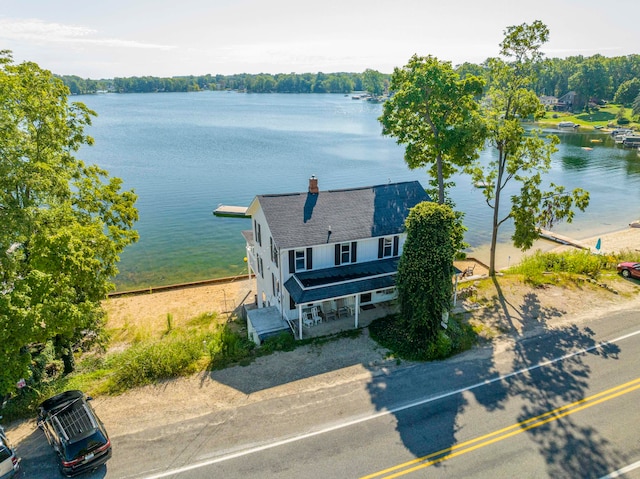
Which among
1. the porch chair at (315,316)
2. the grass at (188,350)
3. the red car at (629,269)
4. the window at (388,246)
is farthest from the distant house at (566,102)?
the porch chair at (315,316)

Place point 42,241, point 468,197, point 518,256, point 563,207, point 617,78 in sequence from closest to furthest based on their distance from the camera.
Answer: point 42,241 → point 563,207 → point 518,256 → point 468,197 → point 617,78

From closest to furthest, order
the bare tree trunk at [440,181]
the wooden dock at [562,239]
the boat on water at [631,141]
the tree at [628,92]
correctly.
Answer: the bare tree trunk at [440,181]
the wooden dock at [562,239]
the boat on water at [631,141]
the tree at [628,92]

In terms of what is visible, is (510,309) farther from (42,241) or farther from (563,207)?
(42,241)

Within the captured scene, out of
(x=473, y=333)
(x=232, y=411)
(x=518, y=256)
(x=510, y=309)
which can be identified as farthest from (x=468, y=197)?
(x=232, y=411)

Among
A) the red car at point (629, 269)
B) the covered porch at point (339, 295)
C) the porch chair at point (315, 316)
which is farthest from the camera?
the red car at point (629, 269)

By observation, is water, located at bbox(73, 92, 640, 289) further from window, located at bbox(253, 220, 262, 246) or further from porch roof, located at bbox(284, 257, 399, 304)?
porch roof, located at bbox(284, 257, 399, 304)

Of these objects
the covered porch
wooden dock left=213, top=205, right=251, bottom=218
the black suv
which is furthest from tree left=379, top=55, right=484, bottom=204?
wooden dock left=213, top=205, right=251, bottom=218

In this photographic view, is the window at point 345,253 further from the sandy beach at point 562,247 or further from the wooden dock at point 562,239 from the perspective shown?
the wooden dock at point 562,239

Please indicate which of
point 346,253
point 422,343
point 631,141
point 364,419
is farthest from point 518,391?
point 631,141
